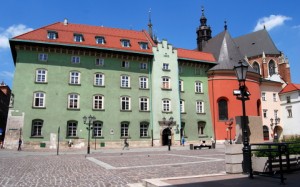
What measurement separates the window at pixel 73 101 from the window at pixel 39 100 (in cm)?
321

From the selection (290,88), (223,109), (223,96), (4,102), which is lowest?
(223,109)

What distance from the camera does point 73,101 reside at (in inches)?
1473

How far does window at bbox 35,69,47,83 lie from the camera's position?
3631 centimetres

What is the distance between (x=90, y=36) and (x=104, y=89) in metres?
8.20

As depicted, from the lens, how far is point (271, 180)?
8.62 m

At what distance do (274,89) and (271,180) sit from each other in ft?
172

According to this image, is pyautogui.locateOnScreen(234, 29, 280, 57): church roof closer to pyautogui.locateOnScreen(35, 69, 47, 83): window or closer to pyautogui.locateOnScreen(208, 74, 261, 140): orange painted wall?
pyautogui.locateOnScreen(208, 74, 261, 140): orange painted wall

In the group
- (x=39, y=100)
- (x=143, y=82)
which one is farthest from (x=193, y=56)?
(x=39, y=100)

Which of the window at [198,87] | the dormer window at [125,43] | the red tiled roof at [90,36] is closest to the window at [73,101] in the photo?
the red tiled roof at [90,36]

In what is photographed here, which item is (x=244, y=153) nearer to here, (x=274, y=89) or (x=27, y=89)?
(x=27, y=89)

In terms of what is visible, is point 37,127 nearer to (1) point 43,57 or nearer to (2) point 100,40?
(1) point 43,57

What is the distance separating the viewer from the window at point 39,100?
35688 millimetres

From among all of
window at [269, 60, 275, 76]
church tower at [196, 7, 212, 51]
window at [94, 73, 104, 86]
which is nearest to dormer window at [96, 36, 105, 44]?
window at [94, 73, 104, 86]

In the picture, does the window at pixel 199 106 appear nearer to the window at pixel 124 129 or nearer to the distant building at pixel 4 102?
the window at pixel 124 129
